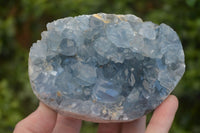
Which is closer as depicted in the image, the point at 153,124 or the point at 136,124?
the point at 153,124

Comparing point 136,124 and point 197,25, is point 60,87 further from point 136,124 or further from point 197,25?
point 197,25

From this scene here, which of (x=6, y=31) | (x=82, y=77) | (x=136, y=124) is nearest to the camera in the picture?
(x=82, y=77)

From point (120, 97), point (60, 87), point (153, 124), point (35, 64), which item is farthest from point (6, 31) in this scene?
point (153, 124)

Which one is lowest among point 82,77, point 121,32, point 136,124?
point 136,124

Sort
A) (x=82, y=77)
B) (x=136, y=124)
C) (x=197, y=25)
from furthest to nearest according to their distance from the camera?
1. (x=197, y=25)
2. (x=136, y=124)
3. (x=82, y=77)

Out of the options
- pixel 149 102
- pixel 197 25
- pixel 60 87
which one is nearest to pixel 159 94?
pixel 149 102

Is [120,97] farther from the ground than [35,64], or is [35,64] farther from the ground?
[35,64]
